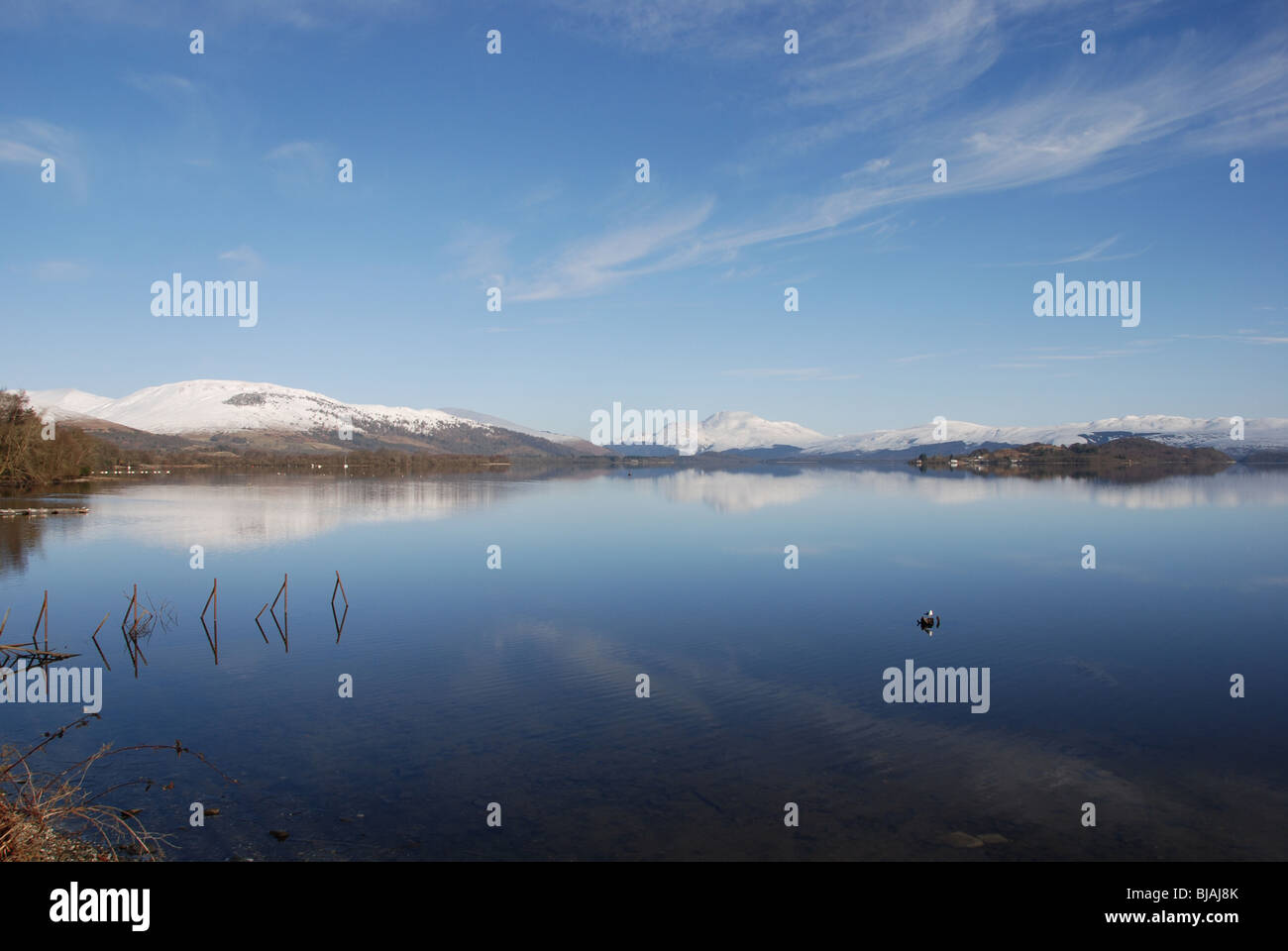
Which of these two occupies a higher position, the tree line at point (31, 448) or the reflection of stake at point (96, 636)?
the tree line at point (31, 448)

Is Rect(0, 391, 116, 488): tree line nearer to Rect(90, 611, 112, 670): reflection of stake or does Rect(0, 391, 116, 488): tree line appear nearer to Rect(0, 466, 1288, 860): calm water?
Rect(0, 466, 1288, 860): calm water

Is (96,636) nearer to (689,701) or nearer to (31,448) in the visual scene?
(689,701)

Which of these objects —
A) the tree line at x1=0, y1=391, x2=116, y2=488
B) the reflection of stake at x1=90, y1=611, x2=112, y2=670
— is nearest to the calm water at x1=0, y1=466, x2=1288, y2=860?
the reflection of stake at x1=90, y1=611, x2=112, y2=670

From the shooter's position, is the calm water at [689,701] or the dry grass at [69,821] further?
the calm water at [689,701]

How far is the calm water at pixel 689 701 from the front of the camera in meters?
10.9

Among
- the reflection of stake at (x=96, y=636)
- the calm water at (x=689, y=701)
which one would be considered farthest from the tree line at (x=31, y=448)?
the reflection of stake at (x=96, y=636)

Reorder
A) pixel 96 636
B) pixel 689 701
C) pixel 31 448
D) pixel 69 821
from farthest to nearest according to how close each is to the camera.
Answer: pixel 31 448 < pixel 96 636 < pixel 689 701 < pixel 69 821

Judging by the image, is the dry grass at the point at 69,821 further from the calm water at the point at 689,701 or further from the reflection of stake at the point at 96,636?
the reflection of stake at the point at 96,636

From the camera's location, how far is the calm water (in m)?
10.9

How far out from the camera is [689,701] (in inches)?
648

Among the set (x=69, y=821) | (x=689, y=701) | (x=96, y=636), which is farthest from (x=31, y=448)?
(x=689, y=701)

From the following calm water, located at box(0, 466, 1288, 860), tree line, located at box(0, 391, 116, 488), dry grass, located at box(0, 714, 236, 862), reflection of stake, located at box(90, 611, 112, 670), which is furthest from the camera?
tree line, located at box(0, 391, 116, 488)

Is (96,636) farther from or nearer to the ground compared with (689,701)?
farther from the ground

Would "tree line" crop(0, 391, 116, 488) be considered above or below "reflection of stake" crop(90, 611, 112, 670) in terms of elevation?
above
